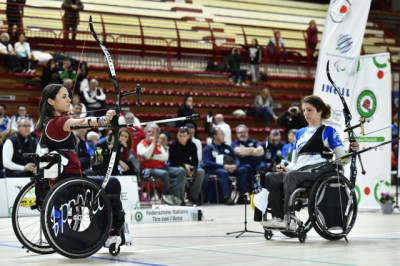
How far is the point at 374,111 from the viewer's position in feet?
30.9

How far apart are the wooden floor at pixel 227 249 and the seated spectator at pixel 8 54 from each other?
773cm

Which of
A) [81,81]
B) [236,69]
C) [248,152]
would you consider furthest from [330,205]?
[236,69]

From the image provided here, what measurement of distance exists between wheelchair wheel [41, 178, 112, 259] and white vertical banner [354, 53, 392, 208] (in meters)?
5.52

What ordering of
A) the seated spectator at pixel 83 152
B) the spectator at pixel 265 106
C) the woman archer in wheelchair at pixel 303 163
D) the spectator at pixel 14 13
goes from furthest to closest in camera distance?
the spectator at pixel 265 106 → the spectator at pixel 14 13 → the seated spectator at pixel 83 152 → the woman archer in wheelchair at pixel 303 163

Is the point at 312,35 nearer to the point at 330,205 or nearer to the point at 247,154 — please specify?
the point at 247,154

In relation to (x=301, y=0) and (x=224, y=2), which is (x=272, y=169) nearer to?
(x=224, y=2)

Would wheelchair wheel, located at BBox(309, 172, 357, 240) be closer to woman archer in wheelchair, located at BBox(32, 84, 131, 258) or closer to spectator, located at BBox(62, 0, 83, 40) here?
woman archer in wheelchair, located at BBox(32, 84, 131, 258)

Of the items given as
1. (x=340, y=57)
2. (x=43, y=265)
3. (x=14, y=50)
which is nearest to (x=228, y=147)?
(x=340, y=57)

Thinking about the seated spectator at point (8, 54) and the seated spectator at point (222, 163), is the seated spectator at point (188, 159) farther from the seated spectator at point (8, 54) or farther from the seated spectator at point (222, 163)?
the seated spectator at point (8, 54)

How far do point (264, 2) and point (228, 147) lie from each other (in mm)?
11798

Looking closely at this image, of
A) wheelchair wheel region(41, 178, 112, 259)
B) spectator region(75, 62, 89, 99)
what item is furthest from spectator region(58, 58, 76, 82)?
wheelchair wheel region(41, 178, 112, 259)

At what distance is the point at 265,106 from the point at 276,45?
355 cm

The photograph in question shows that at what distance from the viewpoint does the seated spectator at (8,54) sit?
14.2 meters

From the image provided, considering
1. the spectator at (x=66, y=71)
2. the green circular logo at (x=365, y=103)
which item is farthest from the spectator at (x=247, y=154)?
the spectator at (x=66, y=71)
